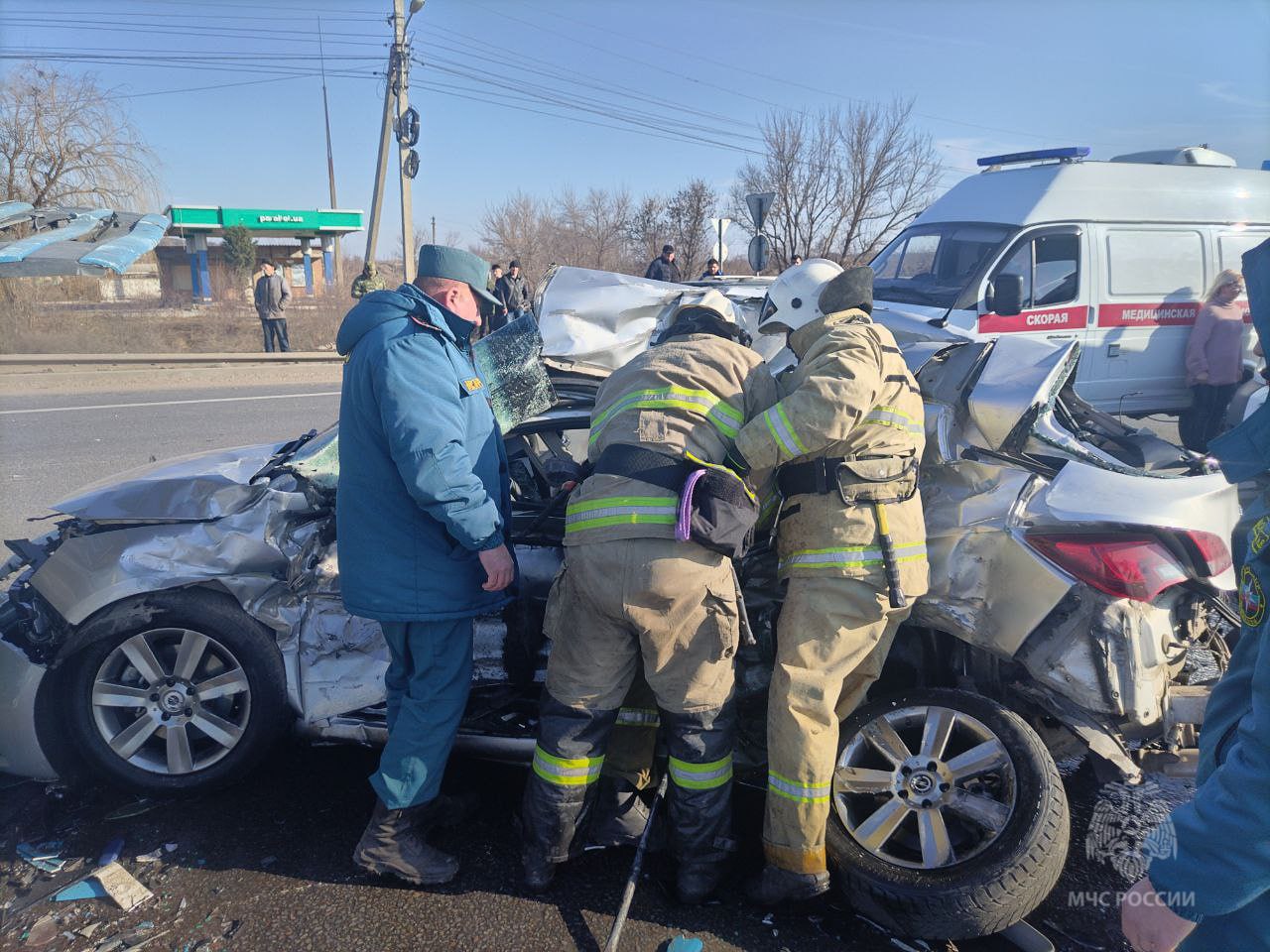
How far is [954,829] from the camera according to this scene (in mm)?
2660

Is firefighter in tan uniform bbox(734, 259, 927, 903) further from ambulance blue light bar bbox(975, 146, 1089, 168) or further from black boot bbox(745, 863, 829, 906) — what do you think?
ambulance blue light bar bbox(975, 146, 1089, 168)

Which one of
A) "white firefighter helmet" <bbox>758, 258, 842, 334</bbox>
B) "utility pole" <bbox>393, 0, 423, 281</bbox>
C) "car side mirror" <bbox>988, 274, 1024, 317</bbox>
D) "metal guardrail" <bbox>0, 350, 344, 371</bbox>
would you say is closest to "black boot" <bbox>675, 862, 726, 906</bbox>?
"white firefighter helmet" <bbox>758, 258, 842, 334</bbox>

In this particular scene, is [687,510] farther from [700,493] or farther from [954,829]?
[954,829]

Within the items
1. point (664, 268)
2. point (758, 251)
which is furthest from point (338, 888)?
point (664, 268)

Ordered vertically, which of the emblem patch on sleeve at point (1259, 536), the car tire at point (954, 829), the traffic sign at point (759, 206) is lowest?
the car tire at point (954, 829)

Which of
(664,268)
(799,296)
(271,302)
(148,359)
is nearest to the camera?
(799,296)

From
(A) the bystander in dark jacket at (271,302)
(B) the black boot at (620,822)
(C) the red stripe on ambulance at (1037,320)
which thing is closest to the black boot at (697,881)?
(B) the black boot at (620,822)

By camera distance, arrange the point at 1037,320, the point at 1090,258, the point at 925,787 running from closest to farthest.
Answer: the point at 925,787, the point at 1037,320, the point at 1090,258

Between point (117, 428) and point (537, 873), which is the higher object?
point (117, 428)

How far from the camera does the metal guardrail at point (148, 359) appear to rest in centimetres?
1434

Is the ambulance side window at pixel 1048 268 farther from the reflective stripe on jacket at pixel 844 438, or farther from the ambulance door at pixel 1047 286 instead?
the reflective stripe on jacket at pixel 844 438

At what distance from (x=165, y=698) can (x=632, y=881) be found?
1.78 meters

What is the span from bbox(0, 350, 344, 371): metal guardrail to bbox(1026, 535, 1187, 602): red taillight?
43.1ft

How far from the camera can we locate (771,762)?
262 cm
